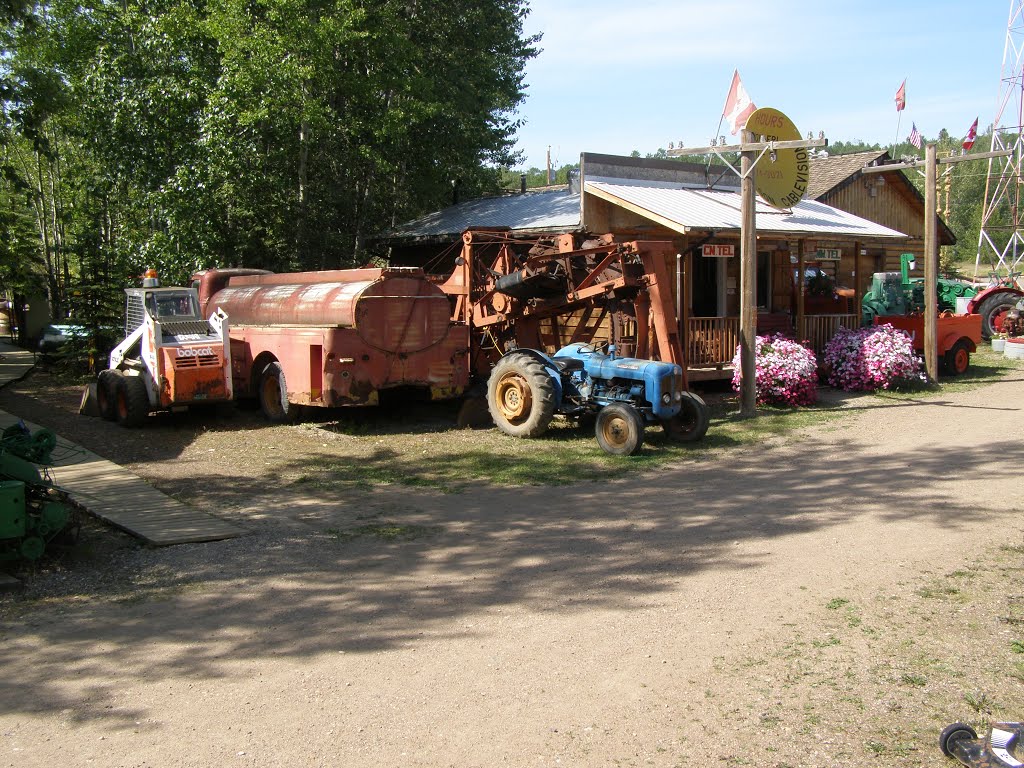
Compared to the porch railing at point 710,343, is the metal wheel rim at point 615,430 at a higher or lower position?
lower

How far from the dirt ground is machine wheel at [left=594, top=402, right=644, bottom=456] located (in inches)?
51.2

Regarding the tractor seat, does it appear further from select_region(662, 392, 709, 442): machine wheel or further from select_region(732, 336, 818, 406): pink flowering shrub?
select_region(732, 336, 818, 406): pink flowering shrub

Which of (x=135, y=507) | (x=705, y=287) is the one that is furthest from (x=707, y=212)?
(x=135, y=507)

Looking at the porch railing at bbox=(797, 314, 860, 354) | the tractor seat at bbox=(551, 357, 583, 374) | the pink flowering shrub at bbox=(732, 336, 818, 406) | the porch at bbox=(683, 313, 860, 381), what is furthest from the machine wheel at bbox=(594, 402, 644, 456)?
the porch railing at bbox=(797, 314, 860, 354)

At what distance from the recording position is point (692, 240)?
1741cm

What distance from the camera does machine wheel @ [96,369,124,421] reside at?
14281 millimetres

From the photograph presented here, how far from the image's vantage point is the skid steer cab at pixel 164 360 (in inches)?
531

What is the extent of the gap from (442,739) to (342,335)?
9055mm

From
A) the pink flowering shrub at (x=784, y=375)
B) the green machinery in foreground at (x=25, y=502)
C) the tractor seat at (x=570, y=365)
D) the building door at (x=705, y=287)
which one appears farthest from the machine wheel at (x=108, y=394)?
the building door at (x=705, y=287)

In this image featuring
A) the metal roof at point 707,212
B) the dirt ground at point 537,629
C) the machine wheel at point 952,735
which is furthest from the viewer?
the metal roof at point 707,212

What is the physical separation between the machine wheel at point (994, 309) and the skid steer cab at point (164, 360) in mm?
21037

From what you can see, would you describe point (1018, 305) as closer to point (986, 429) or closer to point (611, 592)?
point (986, 429)

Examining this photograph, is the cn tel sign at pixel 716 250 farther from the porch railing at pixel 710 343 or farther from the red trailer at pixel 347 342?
the red trailer at pixel 347 342

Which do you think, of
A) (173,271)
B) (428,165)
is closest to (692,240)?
(428,165)
